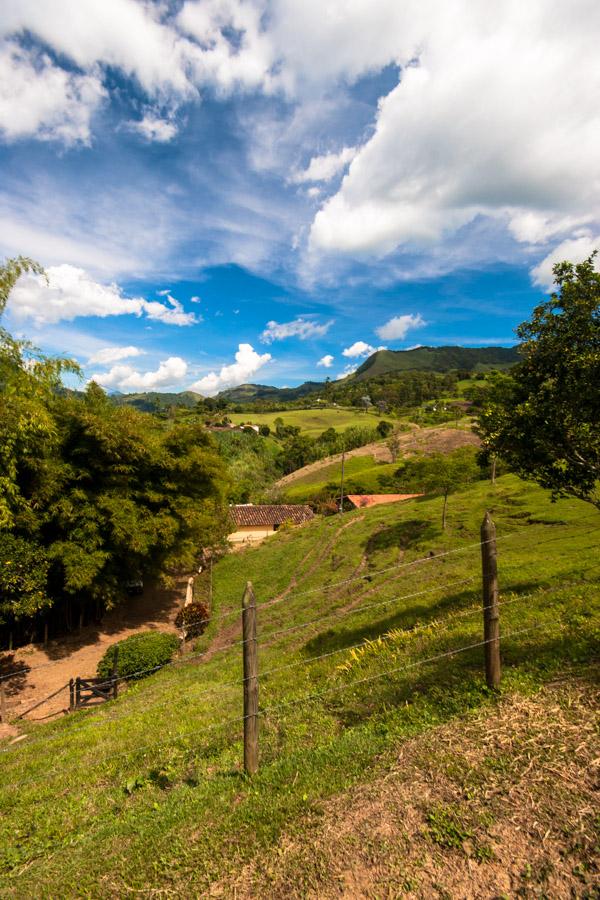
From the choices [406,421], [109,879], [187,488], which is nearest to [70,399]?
[187,488]

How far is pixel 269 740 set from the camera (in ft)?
20.2

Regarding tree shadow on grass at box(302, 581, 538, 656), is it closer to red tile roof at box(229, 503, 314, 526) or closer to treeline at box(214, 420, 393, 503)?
red tile roof at box(229, 503, 314, 526)

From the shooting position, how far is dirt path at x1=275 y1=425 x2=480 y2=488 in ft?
248

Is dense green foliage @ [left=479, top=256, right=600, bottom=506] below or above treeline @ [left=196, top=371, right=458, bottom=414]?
below

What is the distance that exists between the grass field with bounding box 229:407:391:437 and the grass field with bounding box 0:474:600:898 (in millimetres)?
107648

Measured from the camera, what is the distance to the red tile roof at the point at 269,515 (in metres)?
45.8

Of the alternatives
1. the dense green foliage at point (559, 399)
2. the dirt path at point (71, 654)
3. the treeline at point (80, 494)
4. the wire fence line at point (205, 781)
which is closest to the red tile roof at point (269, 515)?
the dirt path at point (71, 654)

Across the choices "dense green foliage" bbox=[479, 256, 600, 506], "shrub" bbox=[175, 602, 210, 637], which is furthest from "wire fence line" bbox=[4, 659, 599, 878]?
"shrub" bbox=[175, 602, 210, 637]

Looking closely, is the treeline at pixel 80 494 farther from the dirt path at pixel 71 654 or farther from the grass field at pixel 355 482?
the grass field at pixel 355 482

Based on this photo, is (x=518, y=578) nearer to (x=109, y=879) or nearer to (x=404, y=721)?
(x=404, y=721)

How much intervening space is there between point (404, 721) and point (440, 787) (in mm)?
1528

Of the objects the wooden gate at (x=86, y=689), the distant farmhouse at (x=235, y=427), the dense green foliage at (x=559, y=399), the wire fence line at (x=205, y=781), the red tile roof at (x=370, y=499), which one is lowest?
the wooden gate at (x=86, y=689)

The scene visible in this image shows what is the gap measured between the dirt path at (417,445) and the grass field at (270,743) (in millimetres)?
61509

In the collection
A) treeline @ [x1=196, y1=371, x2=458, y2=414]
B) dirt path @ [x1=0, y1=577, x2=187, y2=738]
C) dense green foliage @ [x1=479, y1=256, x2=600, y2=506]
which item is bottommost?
dirt path @ [x1=0, y1=577, x2=187, y2=738]
